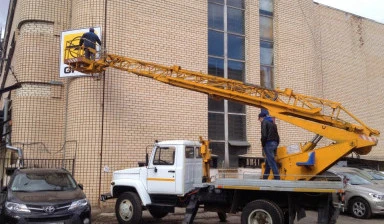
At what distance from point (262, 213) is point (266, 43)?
10.5m

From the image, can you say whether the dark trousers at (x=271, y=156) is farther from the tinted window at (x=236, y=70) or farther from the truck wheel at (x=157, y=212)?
the tinted window at (x=236, y=70)

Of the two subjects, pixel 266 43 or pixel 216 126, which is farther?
pixel 266 43

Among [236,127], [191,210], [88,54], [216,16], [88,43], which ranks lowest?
[191,210]

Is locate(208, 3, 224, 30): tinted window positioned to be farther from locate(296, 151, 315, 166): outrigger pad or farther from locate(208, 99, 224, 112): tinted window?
locate(296, 151, 315, 166): outrigger pad

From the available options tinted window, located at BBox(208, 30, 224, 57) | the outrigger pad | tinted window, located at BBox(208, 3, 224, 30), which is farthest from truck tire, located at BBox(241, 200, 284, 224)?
tinted window, located at BBox(208, 3, 224, 30)

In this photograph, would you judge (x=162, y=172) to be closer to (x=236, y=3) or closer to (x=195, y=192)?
(x=195, y=192)

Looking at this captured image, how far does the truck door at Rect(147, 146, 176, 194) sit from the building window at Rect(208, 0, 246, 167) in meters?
5.33

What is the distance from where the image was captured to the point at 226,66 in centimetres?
1631

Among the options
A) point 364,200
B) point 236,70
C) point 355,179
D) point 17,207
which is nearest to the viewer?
point 17,207

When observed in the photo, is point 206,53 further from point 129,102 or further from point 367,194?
point 367,194

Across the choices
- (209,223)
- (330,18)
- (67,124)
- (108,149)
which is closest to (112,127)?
(108,149)

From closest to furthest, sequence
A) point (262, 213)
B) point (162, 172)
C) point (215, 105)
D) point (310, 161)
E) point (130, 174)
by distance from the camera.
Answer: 1. point (262, 213)
2. point (310, 161)
3. point (162, 172)
4. point (130, 174)
5. point (215, 105)

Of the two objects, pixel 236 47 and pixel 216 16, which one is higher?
pixel 216 16

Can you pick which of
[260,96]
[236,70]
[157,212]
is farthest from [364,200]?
Result: [236,70]
